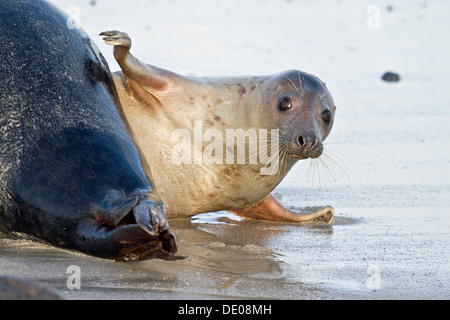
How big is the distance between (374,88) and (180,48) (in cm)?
280

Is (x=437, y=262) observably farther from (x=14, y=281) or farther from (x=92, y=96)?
(x=14, y=281)

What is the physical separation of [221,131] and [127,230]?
2.21 metres

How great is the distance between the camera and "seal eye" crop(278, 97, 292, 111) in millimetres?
6211

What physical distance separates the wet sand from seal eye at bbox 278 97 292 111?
0.51 metres

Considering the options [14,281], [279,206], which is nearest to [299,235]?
[279,206]

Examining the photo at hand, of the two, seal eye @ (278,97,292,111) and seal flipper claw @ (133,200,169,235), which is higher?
seal eye @ (278,97,292,111)

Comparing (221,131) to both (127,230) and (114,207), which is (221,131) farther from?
(127,230)

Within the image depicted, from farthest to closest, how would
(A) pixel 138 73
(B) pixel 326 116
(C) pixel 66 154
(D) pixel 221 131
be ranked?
(B) pixel 326 116, (D) pixel 221 131, (A) pixel 138 73, (C) pixel 66 154

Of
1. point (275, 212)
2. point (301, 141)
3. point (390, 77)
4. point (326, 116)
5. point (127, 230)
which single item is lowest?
point (275, 212)

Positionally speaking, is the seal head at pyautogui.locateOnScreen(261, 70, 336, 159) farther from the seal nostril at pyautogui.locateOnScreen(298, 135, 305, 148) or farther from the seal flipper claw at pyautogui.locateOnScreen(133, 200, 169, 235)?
the seal flipper claw at pyautogui.locateOnScreen(133, 200, 169, 235)

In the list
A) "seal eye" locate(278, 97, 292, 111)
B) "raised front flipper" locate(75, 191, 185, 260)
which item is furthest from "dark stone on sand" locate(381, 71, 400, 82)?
"raised front flipper" locate(75, 191, 185, 260)

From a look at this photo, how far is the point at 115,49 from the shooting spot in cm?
562

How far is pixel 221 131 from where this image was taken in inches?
A: 243

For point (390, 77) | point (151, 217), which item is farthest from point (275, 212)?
point (390, 77)
